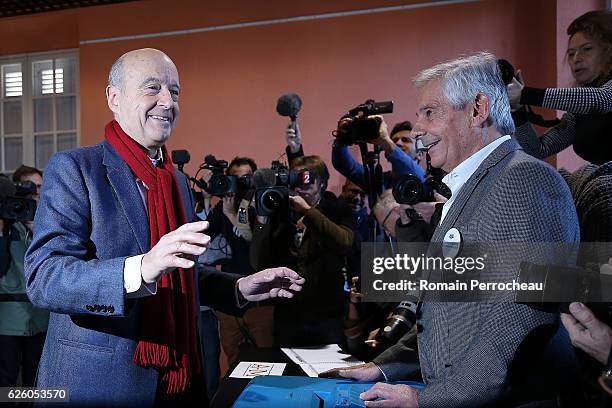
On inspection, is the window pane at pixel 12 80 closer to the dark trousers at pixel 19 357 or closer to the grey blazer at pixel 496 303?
the dark trousers at pixel 19 357

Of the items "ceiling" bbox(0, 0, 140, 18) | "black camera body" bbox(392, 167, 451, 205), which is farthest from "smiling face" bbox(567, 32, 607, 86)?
"ceiling" bbox(0, 0, 140, 18)

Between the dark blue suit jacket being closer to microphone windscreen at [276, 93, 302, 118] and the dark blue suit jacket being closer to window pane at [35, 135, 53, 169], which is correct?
microphone windscreen at [276, 93, 302, 118]

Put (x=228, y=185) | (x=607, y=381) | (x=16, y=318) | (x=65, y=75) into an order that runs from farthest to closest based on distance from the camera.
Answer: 1. (x=65, y=75)
2. (x=16, y=318)
3. (x=228, y=185)
4. (x=607, y=381)

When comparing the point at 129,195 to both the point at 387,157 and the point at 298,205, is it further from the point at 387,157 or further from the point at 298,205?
the point at 387,157

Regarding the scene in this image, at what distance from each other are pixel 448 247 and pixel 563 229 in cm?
26

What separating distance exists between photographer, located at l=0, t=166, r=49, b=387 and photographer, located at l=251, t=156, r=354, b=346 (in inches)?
54.0

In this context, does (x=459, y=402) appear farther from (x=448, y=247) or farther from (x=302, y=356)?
(x=302, y=356)

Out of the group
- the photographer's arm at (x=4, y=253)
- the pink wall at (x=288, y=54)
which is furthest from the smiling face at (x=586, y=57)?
the photographer's arm at (x=4, y=253)

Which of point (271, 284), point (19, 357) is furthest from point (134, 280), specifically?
point (19, 357)

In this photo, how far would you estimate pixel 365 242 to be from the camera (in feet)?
8.79

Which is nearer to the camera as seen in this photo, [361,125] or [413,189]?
[413,189]

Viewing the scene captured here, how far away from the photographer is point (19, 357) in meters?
3.02

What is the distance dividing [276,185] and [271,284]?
1.06 metres

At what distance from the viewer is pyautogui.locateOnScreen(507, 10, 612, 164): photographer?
1.83m
